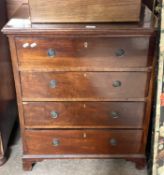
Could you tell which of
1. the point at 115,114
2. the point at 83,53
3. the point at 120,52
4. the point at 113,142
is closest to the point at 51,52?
the point at 83,53

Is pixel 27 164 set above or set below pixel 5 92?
below

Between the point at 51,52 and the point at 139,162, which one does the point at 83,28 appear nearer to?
the point at 51,52

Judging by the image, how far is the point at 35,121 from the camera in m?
1.50

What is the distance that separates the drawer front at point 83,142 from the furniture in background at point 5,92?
0.62 ft

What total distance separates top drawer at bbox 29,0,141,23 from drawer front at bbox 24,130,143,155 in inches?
24.6

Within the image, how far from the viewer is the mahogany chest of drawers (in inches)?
49.9

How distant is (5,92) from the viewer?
170 cm

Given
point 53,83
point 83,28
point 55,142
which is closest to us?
point 83,28

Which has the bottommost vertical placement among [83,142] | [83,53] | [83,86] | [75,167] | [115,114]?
[75,167]

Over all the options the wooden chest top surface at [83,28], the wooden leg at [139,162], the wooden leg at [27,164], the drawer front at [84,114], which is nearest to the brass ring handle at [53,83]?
the drawer front at [84,114]

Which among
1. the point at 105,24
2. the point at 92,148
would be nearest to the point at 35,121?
the point at 92,148

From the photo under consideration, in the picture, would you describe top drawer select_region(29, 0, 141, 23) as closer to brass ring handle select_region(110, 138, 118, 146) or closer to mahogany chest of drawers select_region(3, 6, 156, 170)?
mahogany chest of drawers select_region(3, 6, 156, 170)

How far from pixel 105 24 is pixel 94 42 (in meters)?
0.10

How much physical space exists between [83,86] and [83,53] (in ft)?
0.60
